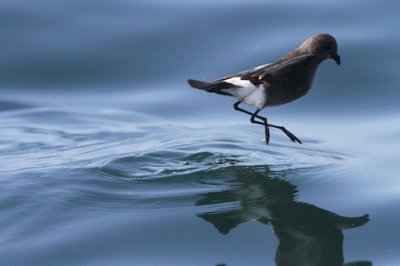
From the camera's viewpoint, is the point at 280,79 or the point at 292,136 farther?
the point at 292,136

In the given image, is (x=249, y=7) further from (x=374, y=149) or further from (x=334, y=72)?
(x=374, y=149)

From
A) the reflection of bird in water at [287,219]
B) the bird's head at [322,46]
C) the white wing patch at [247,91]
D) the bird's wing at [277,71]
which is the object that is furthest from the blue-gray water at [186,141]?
the bird's head at [322,46]

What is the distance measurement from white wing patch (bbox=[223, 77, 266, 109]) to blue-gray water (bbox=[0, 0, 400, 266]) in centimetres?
35

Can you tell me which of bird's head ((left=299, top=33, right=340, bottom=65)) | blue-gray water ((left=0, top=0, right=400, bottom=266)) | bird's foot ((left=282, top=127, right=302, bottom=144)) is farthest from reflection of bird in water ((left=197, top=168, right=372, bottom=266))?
bird's head ((left=299, top=33, right=340, bottom=65))

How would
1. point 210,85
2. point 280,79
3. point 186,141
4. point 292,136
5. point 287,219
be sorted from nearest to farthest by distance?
1. point 287,219
2. point 210,85
3. point 280,79
4. point 292,136
5. point 186,141

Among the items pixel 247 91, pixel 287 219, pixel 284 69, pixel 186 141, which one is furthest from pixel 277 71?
pixel 287 219

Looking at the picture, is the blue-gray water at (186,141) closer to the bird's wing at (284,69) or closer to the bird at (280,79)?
the bird at (280,79)

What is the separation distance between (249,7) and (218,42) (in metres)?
0.54

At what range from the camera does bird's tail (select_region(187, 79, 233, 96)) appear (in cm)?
613

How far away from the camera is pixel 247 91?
636 cm

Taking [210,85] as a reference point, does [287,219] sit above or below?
below

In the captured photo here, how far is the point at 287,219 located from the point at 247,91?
134 centimetres

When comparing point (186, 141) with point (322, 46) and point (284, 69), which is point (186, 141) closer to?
point (284, 69)

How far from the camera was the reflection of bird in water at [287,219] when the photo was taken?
478 centimetres
